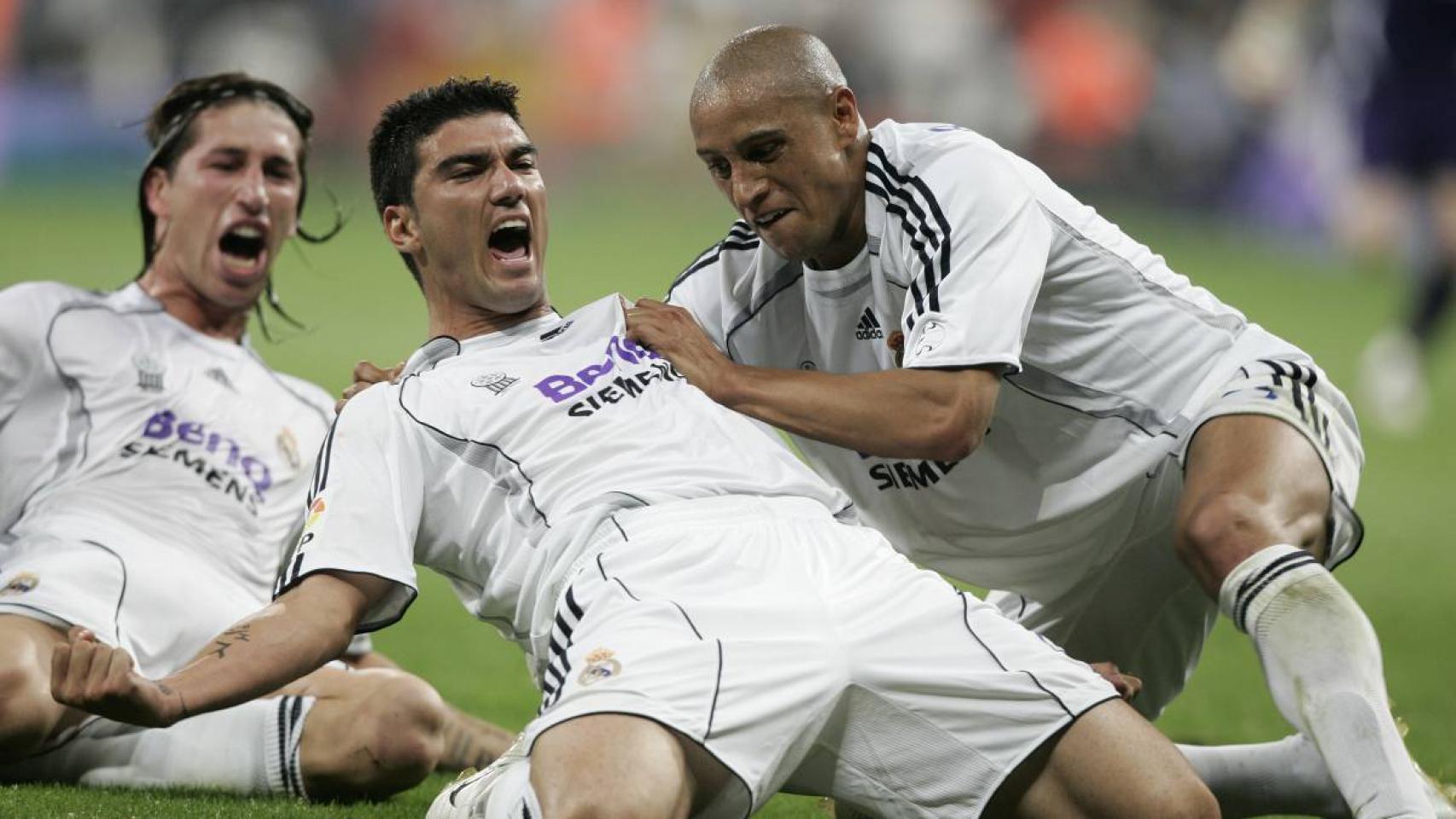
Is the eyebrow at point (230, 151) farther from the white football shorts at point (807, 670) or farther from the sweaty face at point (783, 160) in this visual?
the white football shorts at point (807, 670)

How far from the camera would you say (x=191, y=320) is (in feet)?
17.8

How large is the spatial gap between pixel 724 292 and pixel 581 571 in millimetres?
1155

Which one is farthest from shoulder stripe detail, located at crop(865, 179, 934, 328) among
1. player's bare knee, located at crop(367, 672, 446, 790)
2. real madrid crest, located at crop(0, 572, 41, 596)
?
real madrid crest, located at crop(0, 572, 41, 596)

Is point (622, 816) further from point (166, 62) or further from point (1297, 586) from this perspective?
point (166, 62)

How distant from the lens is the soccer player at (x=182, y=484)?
418 cm

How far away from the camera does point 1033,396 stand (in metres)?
4.16

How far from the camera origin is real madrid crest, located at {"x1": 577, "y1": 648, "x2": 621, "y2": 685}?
3.12 metres

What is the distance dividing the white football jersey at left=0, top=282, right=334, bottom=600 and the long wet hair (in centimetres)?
46

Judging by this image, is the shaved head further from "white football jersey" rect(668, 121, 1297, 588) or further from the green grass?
the green grass

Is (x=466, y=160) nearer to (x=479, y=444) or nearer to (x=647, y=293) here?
(x=479, y=444)

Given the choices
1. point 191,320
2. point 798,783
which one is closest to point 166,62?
point 191,320

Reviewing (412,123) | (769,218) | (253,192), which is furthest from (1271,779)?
(253,192)

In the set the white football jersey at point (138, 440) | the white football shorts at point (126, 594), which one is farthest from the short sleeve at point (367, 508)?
the white football jersey at point (138, 440)

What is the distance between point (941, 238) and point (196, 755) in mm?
→ 2148
